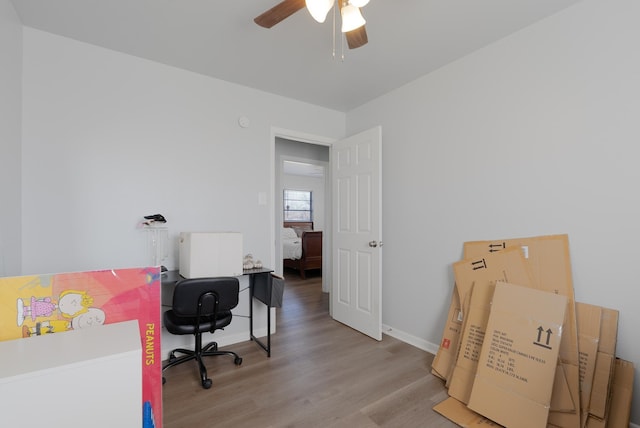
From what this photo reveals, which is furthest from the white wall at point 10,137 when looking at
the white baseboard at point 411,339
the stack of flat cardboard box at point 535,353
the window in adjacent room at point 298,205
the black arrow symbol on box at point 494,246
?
the window in adjacent room at point 298,205

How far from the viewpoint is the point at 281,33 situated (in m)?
2.12

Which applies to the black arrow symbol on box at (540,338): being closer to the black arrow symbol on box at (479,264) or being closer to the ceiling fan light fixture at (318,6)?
the black arrow symbol on box at (479,264)

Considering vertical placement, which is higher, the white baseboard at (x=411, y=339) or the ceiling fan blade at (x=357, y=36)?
the ceiling fan blade at (x=357, y=36)

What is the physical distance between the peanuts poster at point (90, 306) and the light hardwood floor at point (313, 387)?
2.30 ft

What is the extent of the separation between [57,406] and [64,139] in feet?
6.76

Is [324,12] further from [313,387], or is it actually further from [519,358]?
[313,387]

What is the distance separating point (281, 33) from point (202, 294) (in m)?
1.98

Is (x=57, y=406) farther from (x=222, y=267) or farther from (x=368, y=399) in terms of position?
(x=368, y=399)

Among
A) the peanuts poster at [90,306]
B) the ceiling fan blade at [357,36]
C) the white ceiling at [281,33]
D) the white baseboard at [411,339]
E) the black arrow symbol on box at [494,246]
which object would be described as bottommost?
the white baseboard at [411,339]

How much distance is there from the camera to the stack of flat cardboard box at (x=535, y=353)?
162cm

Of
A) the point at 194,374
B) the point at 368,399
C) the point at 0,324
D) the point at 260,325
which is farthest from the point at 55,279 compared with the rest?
the point at 260,325

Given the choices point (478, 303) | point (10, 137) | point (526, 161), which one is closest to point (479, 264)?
point (478, 303)

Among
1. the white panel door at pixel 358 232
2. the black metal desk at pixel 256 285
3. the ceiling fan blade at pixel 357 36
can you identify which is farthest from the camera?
the white panel door at pixel 358 232

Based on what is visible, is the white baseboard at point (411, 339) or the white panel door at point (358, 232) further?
the white panel door at point (358, 232)
